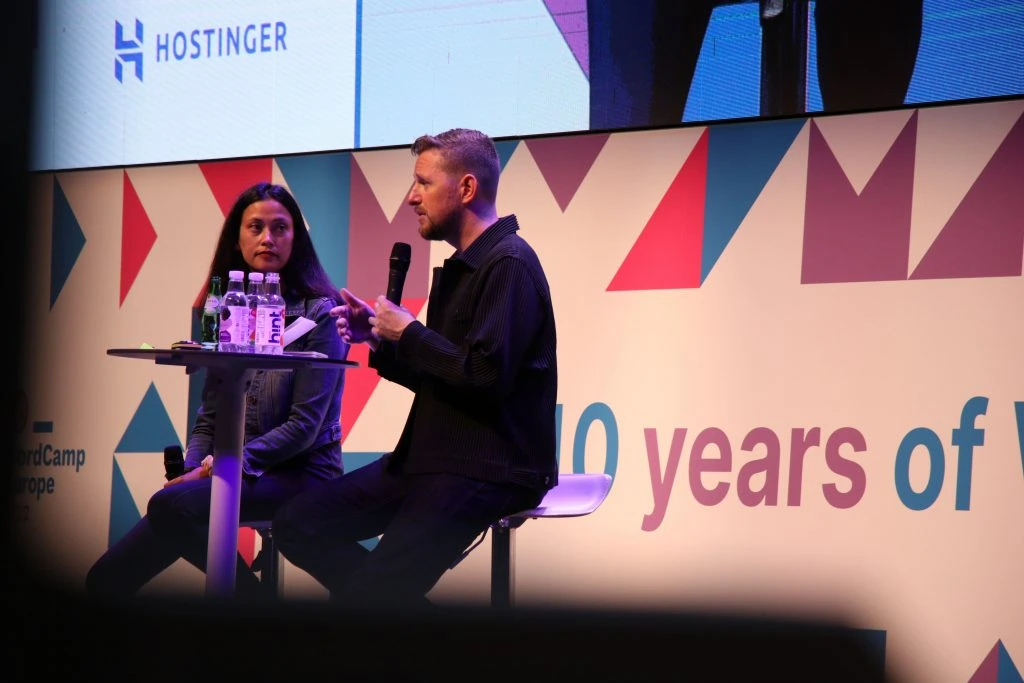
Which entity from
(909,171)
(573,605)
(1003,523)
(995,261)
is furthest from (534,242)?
(573,605)

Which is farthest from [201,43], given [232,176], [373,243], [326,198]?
[373,243]

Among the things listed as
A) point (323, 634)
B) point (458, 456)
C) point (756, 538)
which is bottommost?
point (756, 538)

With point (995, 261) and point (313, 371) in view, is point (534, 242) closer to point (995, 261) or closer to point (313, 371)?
point (313, 371)

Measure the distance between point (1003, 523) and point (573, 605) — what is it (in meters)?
2.79

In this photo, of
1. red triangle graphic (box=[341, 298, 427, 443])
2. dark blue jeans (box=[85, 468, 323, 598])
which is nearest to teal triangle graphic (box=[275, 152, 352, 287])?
red triangle graphic (box=[341, 298, 427, 443])

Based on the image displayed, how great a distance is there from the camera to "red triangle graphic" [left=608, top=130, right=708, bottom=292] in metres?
3.21

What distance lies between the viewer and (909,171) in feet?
9.78

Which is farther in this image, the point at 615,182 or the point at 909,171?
the point at 615,182

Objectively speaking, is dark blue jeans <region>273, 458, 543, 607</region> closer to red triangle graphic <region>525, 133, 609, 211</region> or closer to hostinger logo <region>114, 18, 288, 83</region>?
red triangle graphic <region>525, 133, 609, 211</region>

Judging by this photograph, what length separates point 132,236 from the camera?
153 inches

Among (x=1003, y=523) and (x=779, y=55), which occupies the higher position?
(x=779, y=55)

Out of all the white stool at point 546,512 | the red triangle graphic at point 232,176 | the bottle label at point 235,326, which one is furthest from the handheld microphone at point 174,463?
the red triangle graphic at point 232,176

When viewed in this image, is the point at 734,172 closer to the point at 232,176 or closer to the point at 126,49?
the point at 232,176

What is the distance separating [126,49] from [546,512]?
8.03ft
